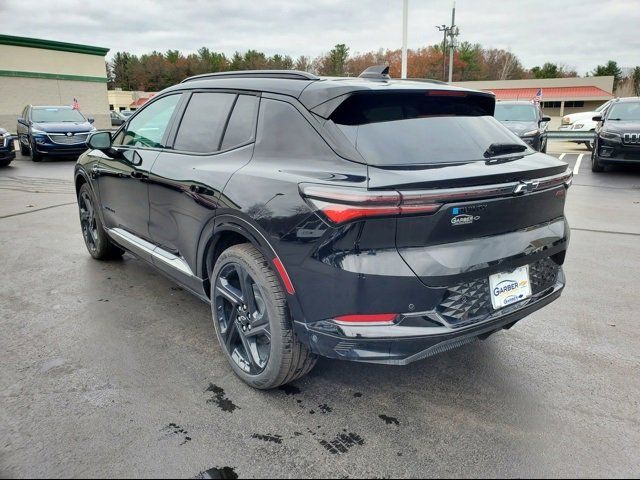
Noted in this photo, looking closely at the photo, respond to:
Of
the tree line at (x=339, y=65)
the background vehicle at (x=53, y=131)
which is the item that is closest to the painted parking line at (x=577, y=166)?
the background vehicle at (x=53, y=131)

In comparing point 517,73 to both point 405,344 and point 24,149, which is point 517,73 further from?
point 405,344

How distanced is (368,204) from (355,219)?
9 cm

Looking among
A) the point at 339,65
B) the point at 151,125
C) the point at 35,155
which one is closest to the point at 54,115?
the point at 35,155

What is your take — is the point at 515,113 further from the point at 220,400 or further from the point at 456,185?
the point at 220,400

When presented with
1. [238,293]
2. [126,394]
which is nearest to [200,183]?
[238,293]

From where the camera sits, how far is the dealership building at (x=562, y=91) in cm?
4991

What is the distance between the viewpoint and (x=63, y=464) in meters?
2.30

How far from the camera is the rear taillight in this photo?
7.11ft

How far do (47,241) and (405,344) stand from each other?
17.5 ft

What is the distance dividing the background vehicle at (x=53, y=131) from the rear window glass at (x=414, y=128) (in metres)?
14.9

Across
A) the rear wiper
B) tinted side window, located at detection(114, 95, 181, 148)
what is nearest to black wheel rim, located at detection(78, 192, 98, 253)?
tinted side window, located at detection(114, 95, 181, 148)

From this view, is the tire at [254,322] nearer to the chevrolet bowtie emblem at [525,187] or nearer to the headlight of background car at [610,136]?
the chevrolet bowtie emblem at [525,187]

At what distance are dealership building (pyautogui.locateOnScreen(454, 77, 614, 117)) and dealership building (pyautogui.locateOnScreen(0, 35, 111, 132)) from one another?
112ft

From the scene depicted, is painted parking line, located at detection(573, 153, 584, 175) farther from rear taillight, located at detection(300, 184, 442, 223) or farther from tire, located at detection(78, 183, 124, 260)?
rear taillight, located at detection(300, 184, 442, 223)
